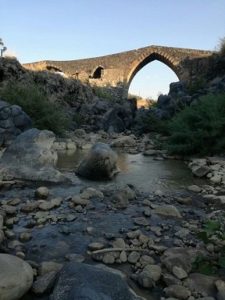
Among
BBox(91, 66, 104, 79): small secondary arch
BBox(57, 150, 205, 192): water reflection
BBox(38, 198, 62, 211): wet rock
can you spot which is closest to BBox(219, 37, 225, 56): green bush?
BBox(57, 150, 205, 192): water reflection

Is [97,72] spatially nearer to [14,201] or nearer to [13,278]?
[14,201]

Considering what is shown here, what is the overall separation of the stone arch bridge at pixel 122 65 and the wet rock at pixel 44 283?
22.7 meters

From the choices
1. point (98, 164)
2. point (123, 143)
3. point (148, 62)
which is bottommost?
point (123, 143)

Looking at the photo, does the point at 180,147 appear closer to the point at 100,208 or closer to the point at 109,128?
the point at 100,208

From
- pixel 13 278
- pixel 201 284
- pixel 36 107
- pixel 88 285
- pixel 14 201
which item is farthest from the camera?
pixel 36 107

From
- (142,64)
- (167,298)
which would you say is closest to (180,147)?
(167,298)

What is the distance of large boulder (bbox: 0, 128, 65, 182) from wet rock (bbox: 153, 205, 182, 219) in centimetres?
171

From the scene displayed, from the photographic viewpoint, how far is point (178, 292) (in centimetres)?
249

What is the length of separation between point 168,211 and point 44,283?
A: 2027mm

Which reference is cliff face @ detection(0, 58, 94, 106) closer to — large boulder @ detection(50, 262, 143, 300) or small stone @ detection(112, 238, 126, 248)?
small stone @ detection(112, 238, 126, 248)

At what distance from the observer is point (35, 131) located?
627 centimetres

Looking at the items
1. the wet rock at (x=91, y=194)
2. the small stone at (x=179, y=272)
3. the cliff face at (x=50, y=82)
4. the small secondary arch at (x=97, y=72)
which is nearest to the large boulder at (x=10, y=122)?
the cliff face at (x=50, y=82)

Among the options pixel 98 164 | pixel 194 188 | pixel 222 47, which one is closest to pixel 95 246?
pixel 194 188

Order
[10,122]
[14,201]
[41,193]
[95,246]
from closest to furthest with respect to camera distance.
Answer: [95,246], [14,201], [41,193], [10,122]
